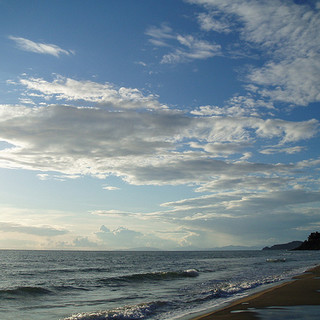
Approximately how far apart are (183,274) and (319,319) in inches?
1115

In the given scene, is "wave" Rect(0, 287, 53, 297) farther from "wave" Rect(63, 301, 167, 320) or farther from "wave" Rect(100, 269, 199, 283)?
"wave" Rect(63, 301, 167, 320)

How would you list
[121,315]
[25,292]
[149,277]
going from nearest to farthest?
1. [121,315]
2. [25,292]
3. [149,277]

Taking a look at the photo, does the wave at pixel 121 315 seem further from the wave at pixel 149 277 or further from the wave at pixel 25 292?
the wave at pixel 149 277

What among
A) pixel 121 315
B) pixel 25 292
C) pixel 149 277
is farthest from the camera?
pixel 149 277

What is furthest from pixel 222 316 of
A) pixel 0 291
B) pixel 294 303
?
pixel 0 291

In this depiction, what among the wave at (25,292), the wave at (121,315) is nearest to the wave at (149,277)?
the wave at (25,292)

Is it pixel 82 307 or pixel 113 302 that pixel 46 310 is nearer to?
pixel 82 307

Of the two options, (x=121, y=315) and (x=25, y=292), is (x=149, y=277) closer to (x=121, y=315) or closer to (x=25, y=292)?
(x=25, y=292)

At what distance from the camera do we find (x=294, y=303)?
1291 centimetres

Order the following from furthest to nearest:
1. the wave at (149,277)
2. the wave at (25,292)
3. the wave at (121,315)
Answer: the wave at (149,277), the wave at (25,292), the wave at (121,315)

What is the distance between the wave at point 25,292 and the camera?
21125 millimetres

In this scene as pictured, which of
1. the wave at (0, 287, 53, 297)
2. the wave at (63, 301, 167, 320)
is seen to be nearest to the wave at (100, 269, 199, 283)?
the wave at (0, 287, 53, 297)

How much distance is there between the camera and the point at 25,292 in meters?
22.0

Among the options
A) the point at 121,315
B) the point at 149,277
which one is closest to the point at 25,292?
the point at 121,315
